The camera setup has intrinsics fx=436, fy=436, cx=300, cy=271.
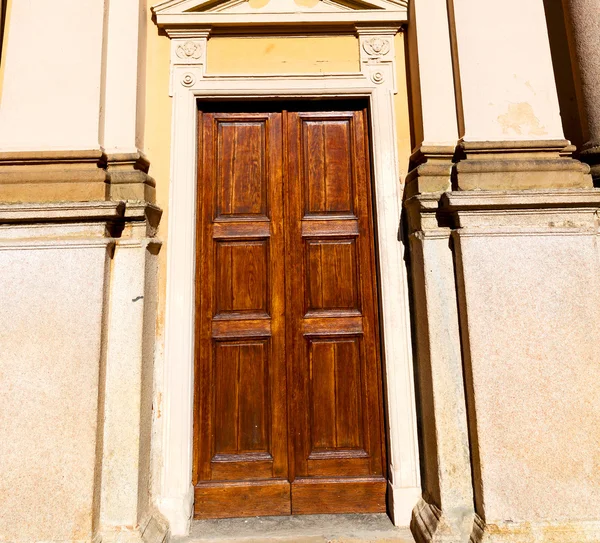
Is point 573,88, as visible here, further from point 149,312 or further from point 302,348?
point 149,312

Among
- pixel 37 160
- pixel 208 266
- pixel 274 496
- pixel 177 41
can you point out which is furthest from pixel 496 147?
pixel 37 160

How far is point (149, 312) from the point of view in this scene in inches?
120

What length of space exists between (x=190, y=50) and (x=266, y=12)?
71 cm

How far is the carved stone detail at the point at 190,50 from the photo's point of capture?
356 cm

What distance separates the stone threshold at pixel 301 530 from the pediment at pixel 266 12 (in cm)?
388

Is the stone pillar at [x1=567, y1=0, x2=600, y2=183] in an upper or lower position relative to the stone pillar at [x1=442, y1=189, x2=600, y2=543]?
upper

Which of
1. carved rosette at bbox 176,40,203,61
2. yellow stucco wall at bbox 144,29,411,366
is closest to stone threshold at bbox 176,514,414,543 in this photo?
yellow stucco wall at bbox 144,29,411,366

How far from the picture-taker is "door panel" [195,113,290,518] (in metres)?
3.24

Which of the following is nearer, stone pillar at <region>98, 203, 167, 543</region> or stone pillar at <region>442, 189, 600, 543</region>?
stone pillar at <region>442, 189, 600, 543</region>

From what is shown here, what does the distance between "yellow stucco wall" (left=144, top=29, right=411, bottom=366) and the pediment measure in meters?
0.13

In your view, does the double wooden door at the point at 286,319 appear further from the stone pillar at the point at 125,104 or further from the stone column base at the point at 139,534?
the stone pillar at the point at 125,104

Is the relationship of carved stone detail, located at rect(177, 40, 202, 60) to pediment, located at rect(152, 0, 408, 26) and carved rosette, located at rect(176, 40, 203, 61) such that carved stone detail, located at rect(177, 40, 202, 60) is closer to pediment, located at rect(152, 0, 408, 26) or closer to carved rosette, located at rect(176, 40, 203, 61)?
carved rosette, located at rect(176, 40, 203, 61)

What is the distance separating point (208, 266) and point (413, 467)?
2.13 metres

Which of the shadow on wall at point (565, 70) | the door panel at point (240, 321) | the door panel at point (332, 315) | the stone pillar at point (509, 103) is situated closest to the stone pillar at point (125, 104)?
the door panel at point (240, 321)
